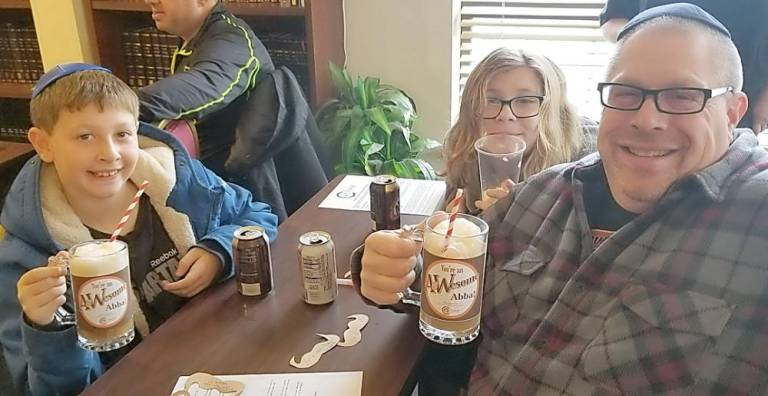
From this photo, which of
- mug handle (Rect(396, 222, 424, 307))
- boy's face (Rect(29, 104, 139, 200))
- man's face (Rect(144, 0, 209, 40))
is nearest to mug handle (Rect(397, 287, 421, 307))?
mug handle (Rect(396, 222, 424, 307))

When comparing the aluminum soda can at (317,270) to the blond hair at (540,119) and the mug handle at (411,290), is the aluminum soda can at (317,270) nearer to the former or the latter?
the mug handle at (411,290)

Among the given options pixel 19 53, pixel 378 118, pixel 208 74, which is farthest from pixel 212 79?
pixel 19 53

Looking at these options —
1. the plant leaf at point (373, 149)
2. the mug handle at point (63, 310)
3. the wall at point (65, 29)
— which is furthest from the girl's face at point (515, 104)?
the wall at point (65, 29)

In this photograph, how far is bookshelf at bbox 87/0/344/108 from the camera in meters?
3.05

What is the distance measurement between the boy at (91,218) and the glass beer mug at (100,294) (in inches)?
2.3

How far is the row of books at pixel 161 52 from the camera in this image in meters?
3.18

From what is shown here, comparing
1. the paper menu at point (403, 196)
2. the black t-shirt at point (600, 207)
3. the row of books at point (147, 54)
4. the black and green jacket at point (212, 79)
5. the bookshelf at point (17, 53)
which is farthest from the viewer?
the bookshelf at point (17, 53)

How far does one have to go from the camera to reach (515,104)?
1.77 metres

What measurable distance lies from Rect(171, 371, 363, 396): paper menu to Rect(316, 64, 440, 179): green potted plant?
185 cm

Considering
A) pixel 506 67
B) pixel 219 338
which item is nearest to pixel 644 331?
pixel 219 338

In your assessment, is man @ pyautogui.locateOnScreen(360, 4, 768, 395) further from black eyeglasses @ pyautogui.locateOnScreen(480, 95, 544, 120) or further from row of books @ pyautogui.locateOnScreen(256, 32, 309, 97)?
row of books @ pyautogui.locateOnScreen(256, 32, 309, 97)

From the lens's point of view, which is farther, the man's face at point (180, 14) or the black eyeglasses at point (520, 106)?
the man's face at point (180, 14)

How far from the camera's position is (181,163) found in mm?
A: 1733

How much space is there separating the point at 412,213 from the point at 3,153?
2665mm
